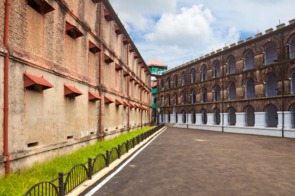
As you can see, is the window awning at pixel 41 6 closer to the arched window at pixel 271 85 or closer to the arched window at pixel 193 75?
the arched window at pixel 271 85

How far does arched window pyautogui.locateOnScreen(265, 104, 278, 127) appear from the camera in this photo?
31.0 metres

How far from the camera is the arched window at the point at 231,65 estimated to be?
3762 centimetres

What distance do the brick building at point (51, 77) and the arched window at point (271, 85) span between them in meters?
21.2

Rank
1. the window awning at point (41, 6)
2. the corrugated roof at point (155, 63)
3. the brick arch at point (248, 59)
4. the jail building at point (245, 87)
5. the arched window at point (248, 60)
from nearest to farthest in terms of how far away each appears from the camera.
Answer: the window awning at point (41, 6)
the jail building at point (245, 87)
the brick arch at point (248, 59)
the arched window at point (248, 60)
the corrugated roof at point (155, 63)

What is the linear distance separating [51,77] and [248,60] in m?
30.6

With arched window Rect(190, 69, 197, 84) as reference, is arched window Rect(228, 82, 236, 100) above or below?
below

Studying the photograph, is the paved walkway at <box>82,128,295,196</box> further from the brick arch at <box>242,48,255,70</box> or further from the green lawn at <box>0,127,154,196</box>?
the brick arch at <box>242,48,255,70</box>

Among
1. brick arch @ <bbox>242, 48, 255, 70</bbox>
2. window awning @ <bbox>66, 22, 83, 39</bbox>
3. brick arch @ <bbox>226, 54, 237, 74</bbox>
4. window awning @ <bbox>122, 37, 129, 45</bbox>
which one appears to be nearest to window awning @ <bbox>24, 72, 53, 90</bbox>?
window awning @ <bbox>66, 22, 83, 39</bbox>

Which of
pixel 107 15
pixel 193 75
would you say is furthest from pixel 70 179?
pixel 193 75

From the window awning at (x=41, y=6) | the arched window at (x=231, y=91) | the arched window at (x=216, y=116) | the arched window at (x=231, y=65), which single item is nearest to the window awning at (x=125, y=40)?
the window awning at (x=41, y=6)

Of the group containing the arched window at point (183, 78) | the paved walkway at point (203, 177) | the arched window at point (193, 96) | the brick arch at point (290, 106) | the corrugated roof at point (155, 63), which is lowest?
the paved walkway at point (203, 177)

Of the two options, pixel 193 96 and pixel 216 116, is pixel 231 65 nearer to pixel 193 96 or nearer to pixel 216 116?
pixel 216 116

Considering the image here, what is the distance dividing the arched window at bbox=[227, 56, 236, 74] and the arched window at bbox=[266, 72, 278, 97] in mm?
6921

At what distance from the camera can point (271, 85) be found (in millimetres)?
31375
